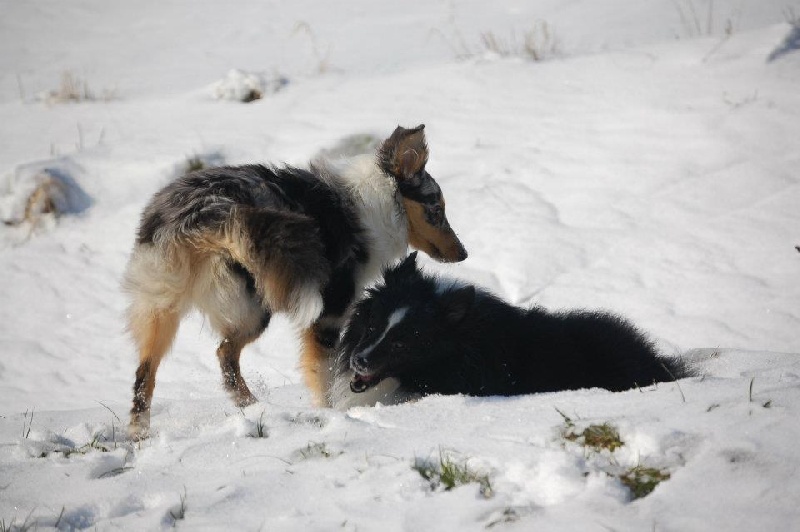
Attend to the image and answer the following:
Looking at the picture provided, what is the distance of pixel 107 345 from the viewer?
625cm

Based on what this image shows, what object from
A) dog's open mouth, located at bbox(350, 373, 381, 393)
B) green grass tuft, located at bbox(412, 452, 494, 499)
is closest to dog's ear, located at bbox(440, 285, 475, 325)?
dog's open mouth, located at bbox(350, 373, 381, 393)

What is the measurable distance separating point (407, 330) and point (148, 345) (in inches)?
58.9

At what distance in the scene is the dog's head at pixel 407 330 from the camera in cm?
355

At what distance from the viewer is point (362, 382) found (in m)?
3.60

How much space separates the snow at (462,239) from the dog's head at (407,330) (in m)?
0.42

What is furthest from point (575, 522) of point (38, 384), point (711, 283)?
point (38, 384)

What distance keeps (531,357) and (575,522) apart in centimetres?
180

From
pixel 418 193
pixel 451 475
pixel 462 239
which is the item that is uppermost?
pixel 451 475

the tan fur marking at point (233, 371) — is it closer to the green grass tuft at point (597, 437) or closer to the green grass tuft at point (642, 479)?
the green grass tuft at point (597, 437)

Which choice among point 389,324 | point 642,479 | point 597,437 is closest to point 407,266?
point 389,324

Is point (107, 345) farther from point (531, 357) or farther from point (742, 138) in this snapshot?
point (742, 138)

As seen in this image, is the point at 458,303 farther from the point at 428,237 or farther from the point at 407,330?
the point at 428,237

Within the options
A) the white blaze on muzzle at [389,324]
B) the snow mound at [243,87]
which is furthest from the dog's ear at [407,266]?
the snow mound at [243,87]

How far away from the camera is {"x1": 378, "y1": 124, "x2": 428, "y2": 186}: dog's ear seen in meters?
4.91
